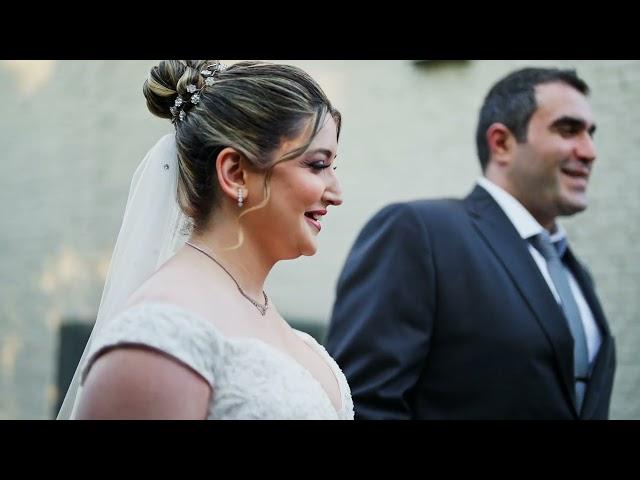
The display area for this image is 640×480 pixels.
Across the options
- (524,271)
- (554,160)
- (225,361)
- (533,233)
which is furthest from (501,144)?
(225,361)

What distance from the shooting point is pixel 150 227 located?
260cm

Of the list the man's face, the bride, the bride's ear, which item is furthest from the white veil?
the man's face

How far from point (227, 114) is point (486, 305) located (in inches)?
56.7

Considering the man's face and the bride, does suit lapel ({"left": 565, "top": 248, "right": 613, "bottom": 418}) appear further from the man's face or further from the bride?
the bride

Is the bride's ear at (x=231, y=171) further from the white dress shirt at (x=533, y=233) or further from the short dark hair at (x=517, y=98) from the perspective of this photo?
the short dark hair at (x=517, y=98)

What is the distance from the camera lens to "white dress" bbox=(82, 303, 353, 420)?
2033 mm

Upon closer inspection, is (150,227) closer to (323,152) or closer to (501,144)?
(323,152)

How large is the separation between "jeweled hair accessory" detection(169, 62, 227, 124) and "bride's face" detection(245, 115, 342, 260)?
269 millimetres
